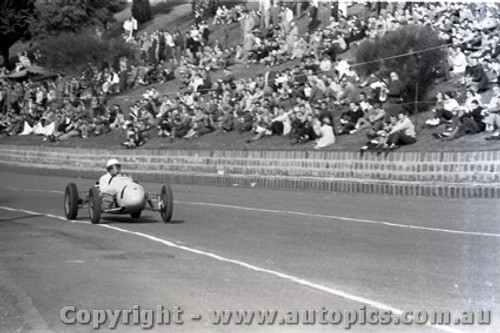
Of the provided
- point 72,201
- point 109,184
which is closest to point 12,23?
point 72,201

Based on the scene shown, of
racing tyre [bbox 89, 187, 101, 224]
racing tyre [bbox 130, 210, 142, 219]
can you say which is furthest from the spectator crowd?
racing tyre [bbox 89, 187, 101, 224]

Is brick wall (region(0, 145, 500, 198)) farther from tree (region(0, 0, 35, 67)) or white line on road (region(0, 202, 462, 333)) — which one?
tree (region(0, 0, 35, 67))

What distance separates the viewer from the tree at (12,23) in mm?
70875

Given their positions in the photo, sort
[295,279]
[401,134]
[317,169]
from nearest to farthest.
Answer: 1. [295,279]
2. [401,134]
3. [317,169]

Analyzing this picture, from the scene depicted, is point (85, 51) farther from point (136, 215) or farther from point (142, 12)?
point (136, 215)

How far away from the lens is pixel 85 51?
57.1 meters

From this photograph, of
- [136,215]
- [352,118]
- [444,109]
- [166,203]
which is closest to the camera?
[166,203]

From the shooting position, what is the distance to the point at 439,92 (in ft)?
86.8

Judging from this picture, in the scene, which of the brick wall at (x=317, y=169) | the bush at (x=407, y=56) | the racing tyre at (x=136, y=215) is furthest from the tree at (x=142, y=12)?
the racing tyre at (x=136, y=215)

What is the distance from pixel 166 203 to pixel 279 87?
17.3 metres

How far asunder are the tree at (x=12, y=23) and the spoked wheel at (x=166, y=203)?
180 ft

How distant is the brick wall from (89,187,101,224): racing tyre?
8852 mm

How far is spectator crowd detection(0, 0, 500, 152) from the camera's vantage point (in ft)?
84.2

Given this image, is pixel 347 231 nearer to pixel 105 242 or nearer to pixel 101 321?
pixel 105 242
